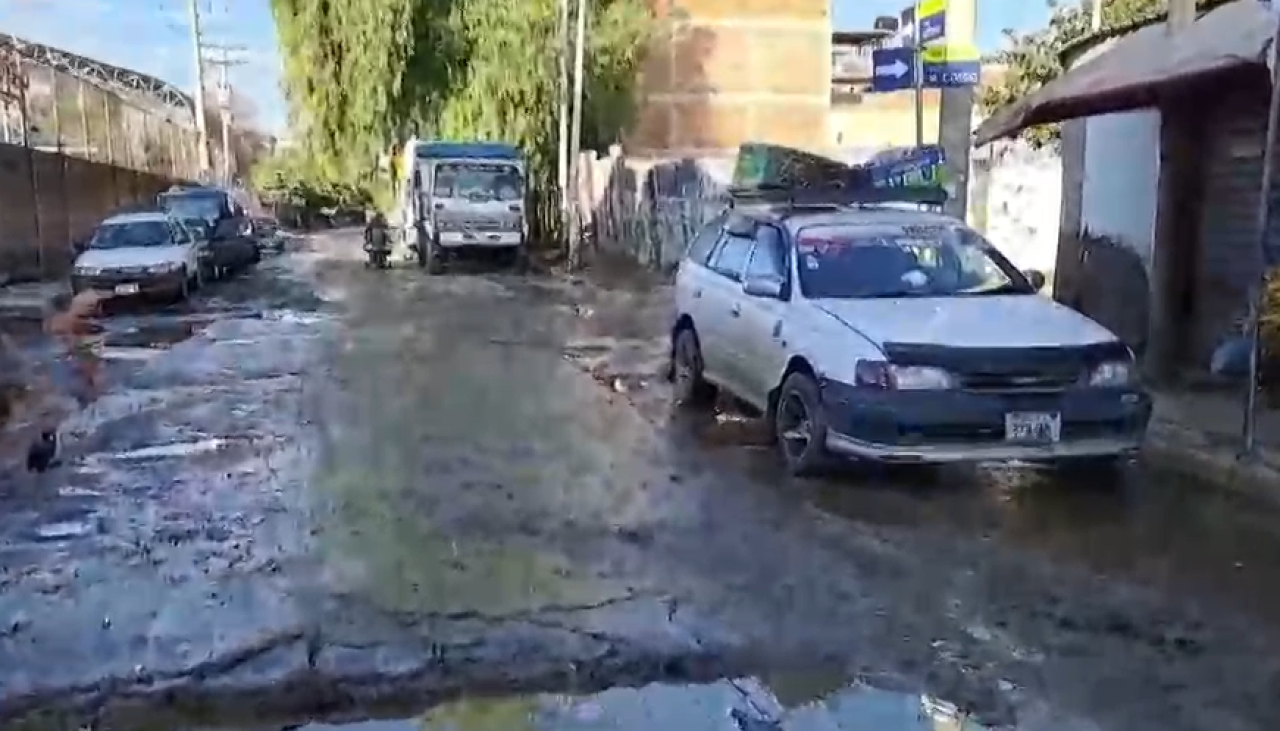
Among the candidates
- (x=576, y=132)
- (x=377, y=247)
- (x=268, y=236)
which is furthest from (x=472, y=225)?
(x=268, y=236)

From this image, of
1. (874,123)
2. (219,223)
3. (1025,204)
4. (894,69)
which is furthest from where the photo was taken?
(874,123)

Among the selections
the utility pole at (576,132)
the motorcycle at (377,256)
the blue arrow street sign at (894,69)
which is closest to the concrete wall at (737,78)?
the utility pole at (576,132)

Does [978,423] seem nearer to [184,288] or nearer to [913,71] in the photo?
[913,71]

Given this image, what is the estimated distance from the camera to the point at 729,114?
51062 millimetres

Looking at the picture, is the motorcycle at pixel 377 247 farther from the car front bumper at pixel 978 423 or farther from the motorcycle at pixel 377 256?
the car front bumper at pixel 978 423

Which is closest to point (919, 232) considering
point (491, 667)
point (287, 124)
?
point (491, 667)

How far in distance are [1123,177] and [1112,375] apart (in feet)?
24.0

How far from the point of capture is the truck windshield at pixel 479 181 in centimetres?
3375

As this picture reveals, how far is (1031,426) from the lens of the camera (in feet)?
28.6

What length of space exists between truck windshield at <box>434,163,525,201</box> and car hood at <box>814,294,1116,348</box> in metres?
24.6

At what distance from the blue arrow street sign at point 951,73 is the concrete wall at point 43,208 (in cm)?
1962

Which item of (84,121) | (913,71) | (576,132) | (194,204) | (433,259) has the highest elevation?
(913,71)

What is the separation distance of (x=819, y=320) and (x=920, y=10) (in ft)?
21.2

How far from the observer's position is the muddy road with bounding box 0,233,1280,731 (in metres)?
5.55
